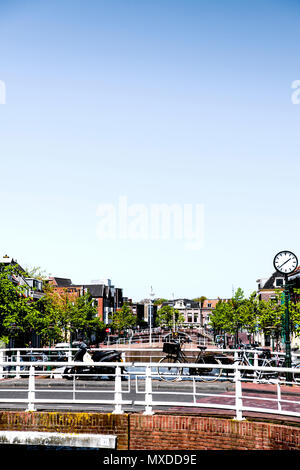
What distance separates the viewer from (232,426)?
31.6 feet

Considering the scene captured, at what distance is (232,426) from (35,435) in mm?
4081

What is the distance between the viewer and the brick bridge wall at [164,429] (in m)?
9.50

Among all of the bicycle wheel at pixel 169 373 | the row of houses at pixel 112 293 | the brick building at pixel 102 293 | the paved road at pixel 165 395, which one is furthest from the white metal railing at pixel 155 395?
the brick building at pixel 102 293

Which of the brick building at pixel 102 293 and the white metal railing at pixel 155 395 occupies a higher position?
the brick building at pixel 102 293

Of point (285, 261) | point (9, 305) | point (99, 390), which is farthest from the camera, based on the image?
point (9, 305)

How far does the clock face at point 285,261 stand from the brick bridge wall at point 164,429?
1079cm

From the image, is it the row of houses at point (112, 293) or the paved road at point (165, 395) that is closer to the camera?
the paved road at point (165, 395)

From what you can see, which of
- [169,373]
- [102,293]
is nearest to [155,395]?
[169,373]

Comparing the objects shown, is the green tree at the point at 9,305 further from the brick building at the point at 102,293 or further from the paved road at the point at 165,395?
the brick building at the point at 102,293

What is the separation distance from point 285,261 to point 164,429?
1143cm

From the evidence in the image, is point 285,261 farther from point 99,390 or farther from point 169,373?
point 99,390

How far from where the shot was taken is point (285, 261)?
19656 millimetres

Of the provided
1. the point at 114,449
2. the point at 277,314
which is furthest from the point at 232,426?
the point at 277,314
